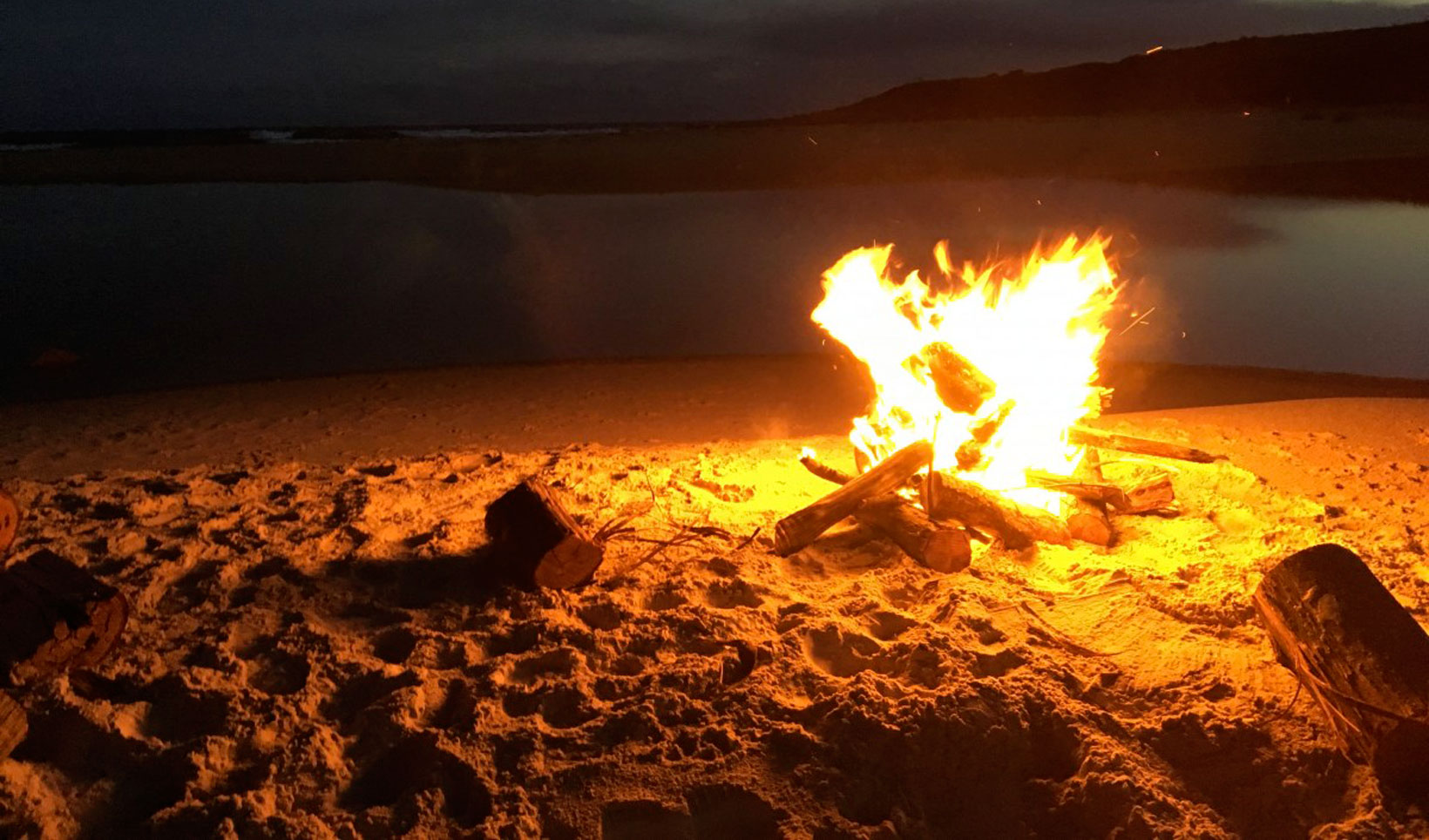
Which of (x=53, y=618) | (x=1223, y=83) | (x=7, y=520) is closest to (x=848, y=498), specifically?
(x=53, y=618)

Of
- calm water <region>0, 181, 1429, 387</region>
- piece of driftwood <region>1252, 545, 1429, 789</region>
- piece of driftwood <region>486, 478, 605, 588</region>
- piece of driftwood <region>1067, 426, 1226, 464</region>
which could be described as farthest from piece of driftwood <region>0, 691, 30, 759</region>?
calm water <region>0, 181, 1429, 387</region>

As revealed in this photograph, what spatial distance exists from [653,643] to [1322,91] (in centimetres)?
5910

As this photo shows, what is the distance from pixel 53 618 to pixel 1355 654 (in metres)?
4.55

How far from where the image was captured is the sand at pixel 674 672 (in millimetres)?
3229

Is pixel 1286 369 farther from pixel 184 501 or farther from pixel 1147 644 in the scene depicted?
pixel 184 501

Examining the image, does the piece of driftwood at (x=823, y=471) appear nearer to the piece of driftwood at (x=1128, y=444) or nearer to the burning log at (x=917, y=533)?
the burning log at (x=917, y=533)

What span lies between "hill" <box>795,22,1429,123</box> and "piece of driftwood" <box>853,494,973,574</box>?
1825 inches

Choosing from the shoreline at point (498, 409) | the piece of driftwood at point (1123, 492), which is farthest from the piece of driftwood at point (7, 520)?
the piece of driftwood at point (1123, 492)

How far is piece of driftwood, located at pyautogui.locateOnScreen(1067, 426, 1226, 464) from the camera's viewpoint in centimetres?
583

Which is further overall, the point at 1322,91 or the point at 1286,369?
the point at 1322,91

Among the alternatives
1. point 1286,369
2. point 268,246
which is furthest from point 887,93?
point 1286,369

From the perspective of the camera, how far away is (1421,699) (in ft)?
10.6

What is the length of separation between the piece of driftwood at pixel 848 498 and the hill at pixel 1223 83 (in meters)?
46.1

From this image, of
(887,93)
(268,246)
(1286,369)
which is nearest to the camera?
(1286,369)
